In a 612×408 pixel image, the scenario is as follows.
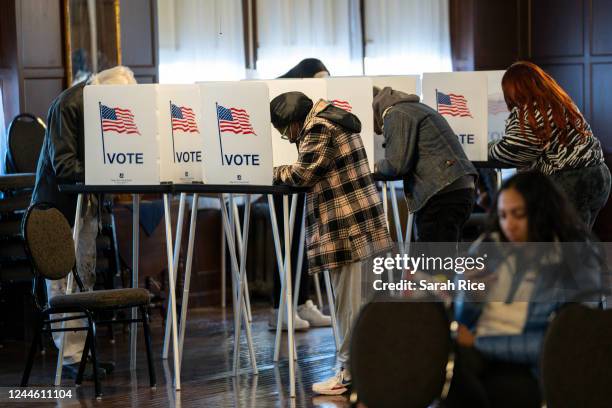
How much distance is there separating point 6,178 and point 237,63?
115 inches

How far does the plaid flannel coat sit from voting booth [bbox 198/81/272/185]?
118 mm

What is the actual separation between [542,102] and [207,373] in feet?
6.74

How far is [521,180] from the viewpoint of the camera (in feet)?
9.73

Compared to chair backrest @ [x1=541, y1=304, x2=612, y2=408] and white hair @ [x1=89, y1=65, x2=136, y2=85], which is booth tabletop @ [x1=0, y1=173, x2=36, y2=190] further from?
chair backrest @ [x1=541, y1=304, x2=612, y2=408]

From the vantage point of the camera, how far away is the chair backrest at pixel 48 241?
16.0 ft

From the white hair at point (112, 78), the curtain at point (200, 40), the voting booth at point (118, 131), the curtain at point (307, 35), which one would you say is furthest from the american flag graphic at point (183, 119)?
the curtain at point (307, 35)

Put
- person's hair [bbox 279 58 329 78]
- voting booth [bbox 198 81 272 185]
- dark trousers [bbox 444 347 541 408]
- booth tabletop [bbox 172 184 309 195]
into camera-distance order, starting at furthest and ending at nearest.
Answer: person's hair [bbox 279 58 329 78] < voting booth [bbox 198 81 272 185] < booth tabletop [bbox 172 184 309 195] < dark trousers [bbox 444 347 541 408]

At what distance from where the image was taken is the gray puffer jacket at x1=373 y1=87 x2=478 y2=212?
15.7 feet

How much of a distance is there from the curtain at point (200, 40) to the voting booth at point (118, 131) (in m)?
3.51

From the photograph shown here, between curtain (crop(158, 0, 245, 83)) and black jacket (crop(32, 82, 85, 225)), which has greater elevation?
curtain (crop(158, 0, 245, 83))

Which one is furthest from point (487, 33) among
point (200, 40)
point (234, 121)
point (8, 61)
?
point (234, 121)

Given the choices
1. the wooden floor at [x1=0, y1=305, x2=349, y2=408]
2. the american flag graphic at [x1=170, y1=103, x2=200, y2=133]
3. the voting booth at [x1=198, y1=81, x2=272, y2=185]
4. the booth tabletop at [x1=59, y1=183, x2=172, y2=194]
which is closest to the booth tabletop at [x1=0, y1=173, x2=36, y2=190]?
the wooden floor at [x1=0, y1=305, x2=349, y2=408]

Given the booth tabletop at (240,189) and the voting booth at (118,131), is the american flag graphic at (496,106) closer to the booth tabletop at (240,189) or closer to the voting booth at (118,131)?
the booth tabletop at (240,189)

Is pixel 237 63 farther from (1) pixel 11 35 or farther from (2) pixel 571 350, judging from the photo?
(2) pixel 571 350
